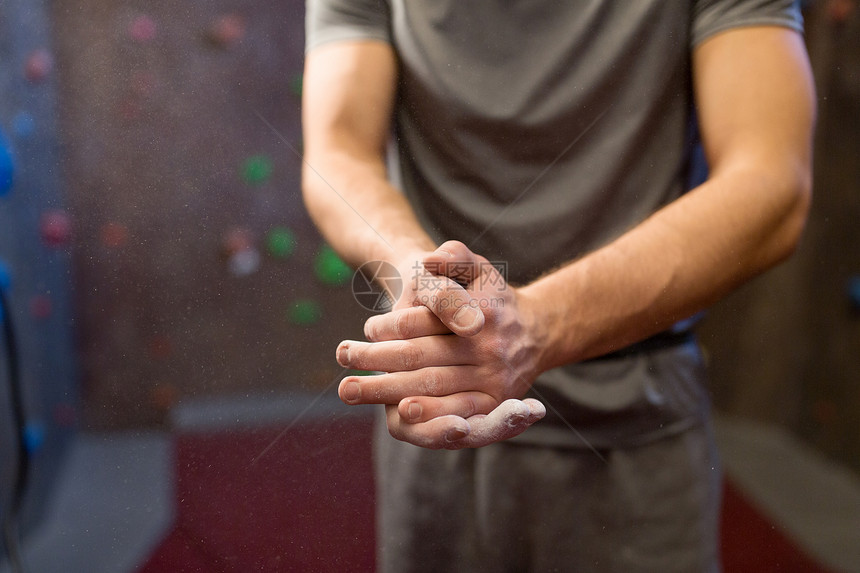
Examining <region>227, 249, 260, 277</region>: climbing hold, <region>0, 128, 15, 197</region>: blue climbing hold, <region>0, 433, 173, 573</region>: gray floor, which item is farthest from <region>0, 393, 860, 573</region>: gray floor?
<region>0, 128, 15, 197</region>: blue climbing hold

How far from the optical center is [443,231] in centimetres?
47

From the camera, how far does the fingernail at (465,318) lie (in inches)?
14.9

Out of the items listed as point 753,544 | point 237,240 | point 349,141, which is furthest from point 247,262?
point 753,544

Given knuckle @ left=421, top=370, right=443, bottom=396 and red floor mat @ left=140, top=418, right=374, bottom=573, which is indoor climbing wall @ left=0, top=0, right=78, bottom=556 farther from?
knuckle @ left=421, top=370, right=443, bottom=396

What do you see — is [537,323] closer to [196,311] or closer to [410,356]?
[410,356]

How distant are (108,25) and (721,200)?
1.66 ft

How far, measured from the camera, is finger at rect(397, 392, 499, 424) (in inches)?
15.1

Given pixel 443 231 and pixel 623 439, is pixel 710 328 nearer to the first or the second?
pixel 623 439

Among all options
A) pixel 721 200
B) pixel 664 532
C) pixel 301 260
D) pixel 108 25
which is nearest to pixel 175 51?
pixel 108 25

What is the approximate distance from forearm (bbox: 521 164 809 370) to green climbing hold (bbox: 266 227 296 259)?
0.19 m

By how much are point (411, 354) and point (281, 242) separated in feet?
0.53

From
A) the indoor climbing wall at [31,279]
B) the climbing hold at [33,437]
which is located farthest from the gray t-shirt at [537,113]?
the climbing hold at [33,437]

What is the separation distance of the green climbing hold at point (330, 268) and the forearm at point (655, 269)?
144 mm

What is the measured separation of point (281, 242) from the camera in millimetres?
481
